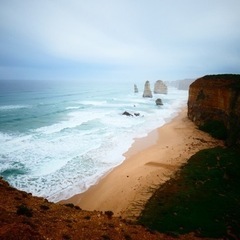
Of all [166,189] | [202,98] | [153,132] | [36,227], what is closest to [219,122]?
[202,98]

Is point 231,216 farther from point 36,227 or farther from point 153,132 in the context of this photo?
point 153,132

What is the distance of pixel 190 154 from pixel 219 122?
1111 cm

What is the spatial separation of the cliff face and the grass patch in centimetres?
779

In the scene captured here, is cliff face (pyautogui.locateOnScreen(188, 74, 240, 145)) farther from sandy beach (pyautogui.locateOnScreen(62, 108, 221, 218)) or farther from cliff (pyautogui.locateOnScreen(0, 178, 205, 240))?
Answer: cliff (pyautogui.locateOnScreen(0, 178, 205, 240))

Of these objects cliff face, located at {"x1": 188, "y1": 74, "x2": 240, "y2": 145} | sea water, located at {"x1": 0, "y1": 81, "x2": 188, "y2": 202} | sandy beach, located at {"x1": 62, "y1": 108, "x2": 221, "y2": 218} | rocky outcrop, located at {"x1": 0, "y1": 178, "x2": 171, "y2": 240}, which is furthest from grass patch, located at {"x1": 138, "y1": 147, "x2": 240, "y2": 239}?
cliff face, located at {"x1": 188, "y1": 74, "x2": 240, "y2": 145}

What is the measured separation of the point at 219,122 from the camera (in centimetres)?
3175

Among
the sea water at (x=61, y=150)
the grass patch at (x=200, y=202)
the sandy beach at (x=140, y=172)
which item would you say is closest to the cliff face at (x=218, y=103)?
the sandy beach at (x=140, y=172)

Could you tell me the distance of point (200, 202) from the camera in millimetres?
14359

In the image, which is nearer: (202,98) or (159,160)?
(159,160)

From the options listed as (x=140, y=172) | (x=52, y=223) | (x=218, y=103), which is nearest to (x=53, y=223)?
(x=52, y=223)

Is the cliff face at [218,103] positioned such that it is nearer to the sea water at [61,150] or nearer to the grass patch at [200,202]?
the grass patch at [200,202]

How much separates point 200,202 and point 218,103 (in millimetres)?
21693

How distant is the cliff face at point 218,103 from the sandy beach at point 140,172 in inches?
112

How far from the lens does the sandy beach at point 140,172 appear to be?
15.7 m
